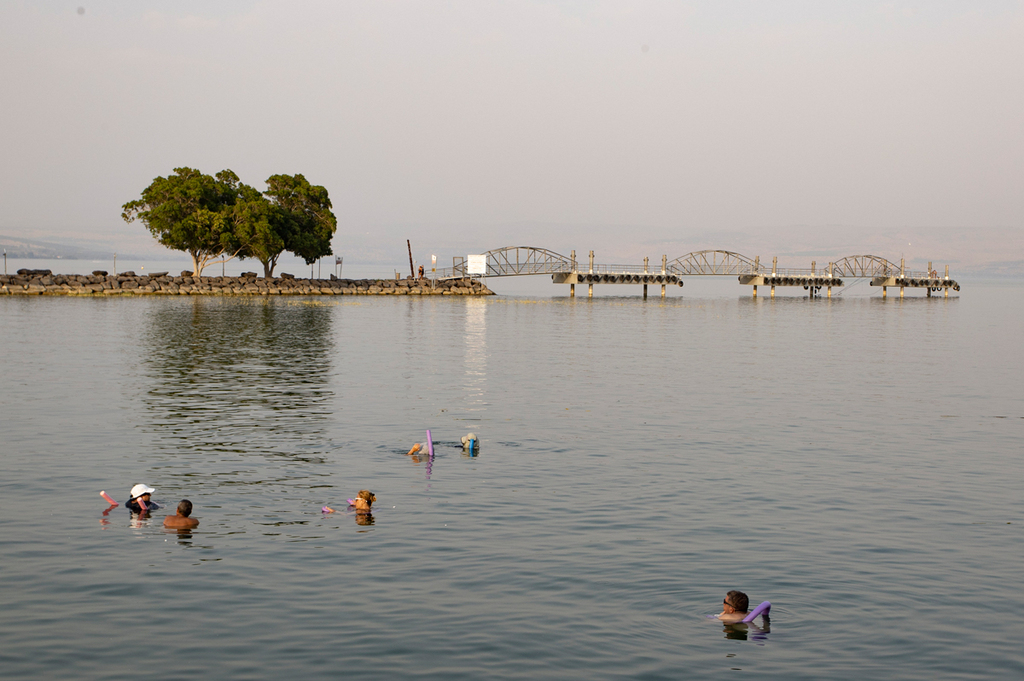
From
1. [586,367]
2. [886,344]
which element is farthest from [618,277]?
[586,367]

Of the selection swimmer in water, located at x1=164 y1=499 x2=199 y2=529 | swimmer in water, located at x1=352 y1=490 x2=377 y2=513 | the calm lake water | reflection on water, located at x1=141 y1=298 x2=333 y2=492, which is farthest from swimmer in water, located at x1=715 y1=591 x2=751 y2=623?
reflection on water, located at x1=141 y1=298 x2=333 y2=492

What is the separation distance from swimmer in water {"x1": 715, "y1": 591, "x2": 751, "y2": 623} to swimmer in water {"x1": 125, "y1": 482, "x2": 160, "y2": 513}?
10488 millimetres

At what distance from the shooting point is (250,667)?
11328mm

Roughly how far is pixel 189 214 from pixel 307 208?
18932 millimetres

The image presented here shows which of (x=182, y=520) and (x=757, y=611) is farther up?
(x=182, y=520)

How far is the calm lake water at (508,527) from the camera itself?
1203cm

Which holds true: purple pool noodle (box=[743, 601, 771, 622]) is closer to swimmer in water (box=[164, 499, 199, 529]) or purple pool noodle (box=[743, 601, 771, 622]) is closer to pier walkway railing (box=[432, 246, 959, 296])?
swimmer in water (box=[164, 499, 199, 529])

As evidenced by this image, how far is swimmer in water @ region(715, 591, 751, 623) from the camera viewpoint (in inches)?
502

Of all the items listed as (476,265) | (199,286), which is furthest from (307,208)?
(476,265)

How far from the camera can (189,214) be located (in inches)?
4365

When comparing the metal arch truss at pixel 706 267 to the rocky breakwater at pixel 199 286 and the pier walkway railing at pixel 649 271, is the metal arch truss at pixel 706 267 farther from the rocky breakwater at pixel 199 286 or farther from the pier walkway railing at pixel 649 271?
the rocky breakwater at pixel 199 286

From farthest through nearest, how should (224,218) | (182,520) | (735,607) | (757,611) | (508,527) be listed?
1. (224,218)
2. (508,527)
3. (182,520)
4. (735,607)
5. (757,611)

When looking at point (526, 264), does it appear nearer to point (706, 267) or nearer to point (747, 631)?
point (706, 267)

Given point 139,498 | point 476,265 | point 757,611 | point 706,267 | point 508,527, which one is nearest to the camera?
point 757,611
